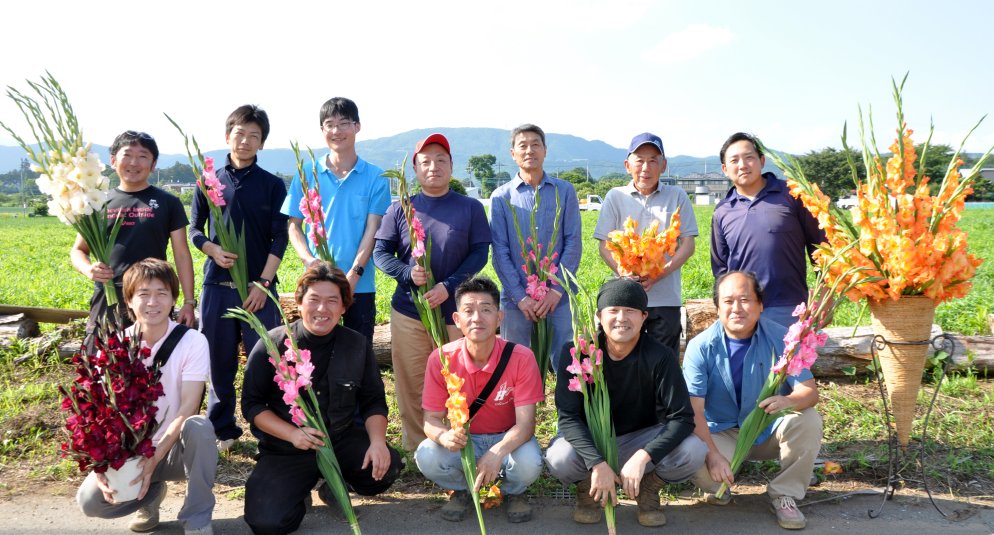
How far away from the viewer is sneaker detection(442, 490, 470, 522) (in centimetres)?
358

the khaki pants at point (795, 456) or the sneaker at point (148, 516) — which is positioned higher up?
the khaki pants at point (795, 456)

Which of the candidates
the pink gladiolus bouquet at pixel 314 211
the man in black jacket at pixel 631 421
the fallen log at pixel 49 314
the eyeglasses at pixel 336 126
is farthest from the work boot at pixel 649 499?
the fallen log at pixel 49 314

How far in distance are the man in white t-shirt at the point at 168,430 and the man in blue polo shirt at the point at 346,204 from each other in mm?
948

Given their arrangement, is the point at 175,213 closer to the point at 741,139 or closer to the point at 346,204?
the point at 346,204

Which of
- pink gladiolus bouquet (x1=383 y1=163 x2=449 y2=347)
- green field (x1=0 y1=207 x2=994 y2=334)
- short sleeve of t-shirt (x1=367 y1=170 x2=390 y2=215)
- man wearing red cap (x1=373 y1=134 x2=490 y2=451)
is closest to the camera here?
pink gladiolus bouquet (x1=383 y1=163 x2=449 y2=347)

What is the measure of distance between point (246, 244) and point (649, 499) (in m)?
2.82

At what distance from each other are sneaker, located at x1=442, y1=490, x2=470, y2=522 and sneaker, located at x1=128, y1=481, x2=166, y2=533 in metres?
1.41

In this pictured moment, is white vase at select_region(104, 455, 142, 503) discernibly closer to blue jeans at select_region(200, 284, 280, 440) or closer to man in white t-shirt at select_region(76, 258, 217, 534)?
man in white t-shirt at select_region(76, 258, 217, 534)

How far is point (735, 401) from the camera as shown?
12.2ft

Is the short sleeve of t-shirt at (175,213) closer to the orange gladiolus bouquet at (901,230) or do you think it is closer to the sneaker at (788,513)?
the orange gladiolus bouquet at (901,230)

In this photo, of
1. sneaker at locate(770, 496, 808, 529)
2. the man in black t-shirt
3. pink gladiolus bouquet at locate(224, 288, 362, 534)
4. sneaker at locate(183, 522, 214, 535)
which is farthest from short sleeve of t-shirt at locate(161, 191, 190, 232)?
sneaker at locate(770, 496, 808, 529)

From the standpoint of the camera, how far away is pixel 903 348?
3.65 meters

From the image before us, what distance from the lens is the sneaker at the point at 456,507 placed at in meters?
3.58

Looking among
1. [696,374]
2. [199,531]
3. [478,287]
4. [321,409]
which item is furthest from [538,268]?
[199,531]
